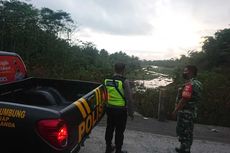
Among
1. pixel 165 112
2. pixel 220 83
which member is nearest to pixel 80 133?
pixel 165 112

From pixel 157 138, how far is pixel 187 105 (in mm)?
2008

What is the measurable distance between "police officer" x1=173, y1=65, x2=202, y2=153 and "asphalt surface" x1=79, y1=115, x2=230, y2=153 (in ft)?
2.13

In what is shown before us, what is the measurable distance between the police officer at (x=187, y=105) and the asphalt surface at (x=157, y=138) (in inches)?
25.6

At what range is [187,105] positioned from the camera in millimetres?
7484

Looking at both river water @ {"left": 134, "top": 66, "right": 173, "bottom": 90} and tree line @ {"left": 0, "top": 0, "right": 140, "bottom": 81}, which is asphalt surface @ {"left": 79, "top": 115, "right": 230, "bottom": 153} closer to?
river water @ {"left": 134, "top": 66, "right": 173, "bottom": 90}

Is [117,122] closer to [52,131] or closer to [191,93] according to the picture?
[191,93]

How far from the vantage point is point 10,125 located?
3973mm

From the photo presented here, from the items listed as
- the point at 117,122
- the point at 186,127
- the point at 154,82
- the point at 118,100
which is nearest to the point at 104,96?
the point at 118,100

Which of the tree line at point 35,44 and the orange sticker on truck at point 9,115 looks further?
the tree line at point 35,44

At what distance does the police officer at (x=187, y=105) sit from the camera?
7277 mm

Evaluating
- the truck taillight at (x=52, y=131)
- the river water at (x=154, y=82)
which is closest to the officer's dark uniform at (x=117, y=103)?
the truck taillight at (x=52, y=131)

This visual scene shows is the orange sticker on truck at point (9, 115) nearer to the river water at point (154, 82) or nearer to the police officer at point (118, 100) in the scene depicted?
the police officer at point (118, 100)

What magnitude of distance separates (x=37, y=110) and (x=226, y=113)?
406 inches

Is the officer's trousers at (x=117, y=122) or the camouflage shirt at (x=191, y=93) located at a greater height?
the camouflage shirt at (x=191, y=93)
